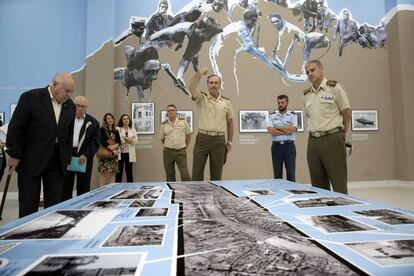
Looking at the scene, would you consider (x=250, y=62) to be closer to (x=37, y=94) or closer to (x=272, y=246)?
(x=37, y=94)

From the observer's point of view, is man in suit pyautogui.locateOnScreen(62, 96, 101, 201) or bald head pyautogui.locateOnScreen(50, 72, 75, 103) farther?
man in suit pyautogui.locateOnScreen(62, 96, 101, 201)

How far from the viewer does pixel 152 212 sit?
1.13 metres

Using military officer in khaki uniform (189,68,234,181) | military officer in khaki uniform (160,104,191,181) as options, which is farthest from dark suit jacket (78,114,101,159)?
military officer in khaki uniform (160,104,191,181)

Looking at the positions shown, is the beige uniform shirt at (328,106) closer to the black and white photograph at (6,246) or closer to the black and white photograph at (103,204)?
the black and white photograph at (103,204)

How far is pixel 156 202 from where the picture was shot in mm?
1367

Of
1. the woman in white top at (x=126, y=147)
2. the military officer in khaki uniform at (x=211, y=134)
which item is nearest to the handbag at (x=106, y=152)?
the woman in white top at (x=126, y=147)

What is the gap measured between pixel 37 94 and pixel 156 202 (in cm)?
124

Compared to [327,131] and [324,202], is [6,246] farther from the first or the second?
[327,131]

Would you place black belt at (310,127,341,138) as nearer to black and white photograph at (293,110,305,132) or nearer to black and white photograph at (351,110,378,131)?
black and white photograph at (293,110,305,132)

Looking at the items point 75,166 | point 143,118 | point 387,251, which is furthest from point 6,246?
point 143,118

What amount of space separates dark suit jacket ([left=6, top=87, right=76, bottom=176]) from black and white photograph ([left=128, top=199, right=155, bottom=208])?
94 centimetres

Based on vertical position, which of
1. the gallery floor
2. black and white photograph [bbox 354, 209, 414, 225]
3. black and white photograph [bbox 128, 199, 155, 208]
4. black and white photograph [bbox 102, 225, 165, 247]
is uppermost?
black and white photograph [bbox 102, 225, 165, 247]

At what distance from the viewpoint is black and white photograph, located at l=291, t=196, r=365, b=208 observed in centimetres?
124

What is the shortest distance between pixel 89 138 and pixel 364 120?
16.7 ft
